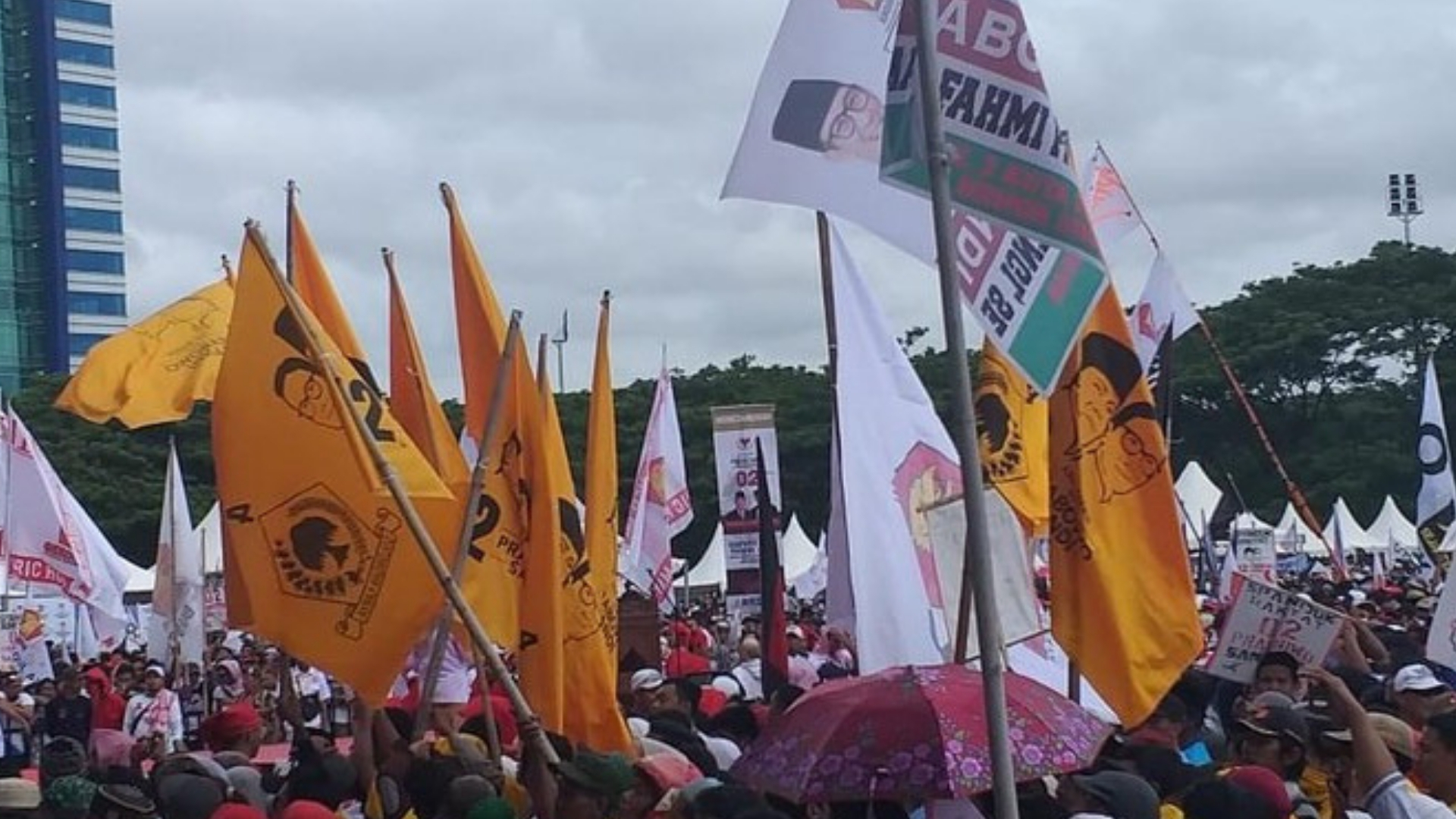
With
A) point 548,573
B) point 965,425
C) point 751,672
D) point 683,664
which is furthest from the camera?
point 683,664

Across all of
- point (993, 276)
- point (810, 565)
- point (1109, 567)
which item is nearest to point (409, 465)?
point (1109, 567)

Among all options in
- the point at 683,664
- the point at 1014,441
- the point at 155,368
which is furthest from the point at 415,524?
the point at 683,664

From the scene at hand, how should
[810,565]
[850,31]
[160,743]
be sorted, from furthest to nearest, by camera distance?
[810,565] → [160,743] → [850,31]

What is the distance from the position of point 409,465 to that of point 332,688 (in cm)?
1338

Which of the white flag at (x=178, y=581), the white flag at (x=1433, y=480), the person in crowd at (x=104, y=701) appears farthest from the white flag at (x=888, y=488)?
the white flag at (x=1433, y=480)

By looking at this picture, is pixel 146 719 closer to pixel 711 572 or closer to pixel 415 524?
pixel 415 524

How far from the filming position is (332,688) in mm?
20766

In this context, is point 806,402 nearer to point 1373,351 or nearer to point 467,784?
point 1373,351

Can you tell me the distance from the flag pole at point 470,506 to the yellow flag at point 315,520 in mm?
118

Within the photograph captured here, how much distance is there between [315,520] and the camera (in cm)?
761

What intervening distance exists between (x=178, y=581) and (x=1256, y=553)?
36.5ft

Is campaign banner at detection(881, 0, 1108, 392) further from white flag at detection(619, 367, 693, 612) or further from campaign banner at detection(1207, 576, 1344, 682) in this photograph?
white flag at detection(619, 367, 693, 612)

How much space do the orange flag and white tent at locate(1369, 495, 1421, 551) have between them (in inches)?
1313

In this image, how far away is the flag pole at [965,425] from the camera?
461cm
